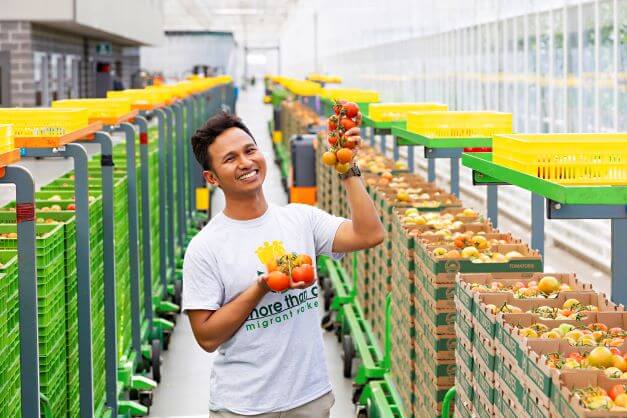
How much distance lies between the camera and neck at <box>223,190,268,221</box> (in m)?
2.87

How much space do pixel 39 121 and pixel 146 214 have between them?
288 centimetres

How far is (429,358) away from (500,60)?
10.1 metres

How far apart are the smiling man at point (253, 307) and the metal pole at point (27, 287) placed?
34.7 inches

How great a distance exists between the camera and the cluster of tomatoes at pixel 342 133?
9.00 ft

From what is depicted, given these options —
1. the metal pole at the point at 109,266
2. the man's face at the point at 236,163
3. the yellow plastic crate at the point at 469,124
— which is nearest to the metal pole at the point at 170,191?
the metal pole at the point at 109,266

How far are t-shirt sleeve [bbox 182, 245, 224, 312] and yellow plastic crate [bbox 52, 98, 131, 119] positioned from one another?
11.8 feet

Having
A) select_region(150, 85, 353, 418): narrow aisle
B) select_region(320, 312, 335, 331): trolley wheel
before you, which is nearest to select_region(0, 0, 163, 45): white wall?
select_region(150, 85, 353, 418): narrow aisle

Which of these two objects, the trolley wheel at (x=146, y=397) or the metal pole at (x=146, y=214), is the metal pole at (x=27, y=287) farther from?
A: the metal pole at (x=146, y=214)

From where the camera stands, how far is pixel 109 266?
5.49 m

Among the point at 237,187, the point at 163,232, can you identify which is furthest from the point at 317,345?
the point at 163,232

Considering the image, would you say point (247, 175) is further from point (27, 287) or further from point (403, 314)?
point (403, 314)

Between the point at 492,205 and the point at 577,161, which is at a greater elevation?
the point at 577,161

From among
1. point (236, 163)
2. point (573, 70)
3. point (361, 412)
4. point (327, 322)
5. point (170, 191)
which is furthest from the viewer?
point (573, 70)

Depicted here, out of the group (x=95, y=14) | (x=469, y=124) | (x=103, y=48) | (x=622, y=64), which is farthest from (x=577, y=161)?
(x=103, y=48)
